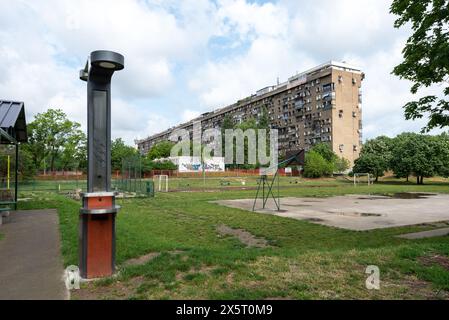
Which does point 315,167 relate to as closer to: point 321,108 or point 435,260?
point 321,108

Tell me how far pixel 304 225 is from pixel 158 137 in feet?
517

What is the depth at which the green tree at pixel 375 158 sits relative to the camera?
54.2 m

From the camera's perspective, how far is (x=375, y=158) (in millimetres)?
54625

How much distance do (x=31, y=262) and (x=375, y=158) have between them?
182ft

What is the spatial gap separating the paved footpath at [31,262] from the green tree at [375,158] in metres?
51.9

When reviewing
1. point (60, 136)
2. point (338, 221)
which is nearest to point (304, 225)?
point (338, 221)

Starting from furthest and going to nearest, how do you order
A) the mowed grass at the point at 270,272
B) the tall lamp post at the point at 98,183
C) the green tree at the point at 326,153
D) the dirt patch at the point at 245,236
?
the green tree at the point at 326,153 → the dirt patch at the point at 245,236 → the tall lamp post at the point at 98,183 → the mowed grass at the point at 270,272

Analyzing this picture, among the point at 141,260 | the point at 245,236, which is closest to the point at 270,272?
the point at 141,260

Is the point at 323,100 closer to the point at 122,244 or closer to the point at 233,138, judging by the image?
the point at 233,138

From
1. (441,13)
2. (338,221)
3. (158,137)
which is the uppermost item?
(158,137)

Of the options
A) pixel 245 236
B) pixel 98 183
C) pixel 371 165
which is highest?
pixel 371 165

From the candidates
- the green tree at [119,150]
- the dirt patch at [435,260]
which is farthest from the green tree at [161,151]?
the dirt patch at [435,260]

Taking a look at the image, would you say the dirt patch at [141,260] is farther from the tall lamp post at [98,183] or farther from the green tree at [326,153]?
the green tree at [326,153]

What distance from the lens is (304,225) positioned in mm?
11211
